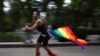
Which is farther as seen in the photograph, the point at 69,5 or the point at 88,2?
the point at 69,5

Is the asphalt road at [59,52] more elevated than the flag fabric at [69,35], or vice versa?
the flag fabric at [69,35]

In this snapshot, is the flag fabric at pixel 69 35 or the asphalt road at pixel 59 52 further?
the asphalt road at pixel 59 52

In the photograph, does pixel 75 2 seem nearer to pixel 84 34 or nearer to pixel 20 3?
pixel 84 34

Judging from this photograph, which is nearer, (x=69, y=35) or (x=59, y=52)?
(x=69, y=35)

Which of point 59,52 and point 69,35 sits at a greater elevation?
point 69,35

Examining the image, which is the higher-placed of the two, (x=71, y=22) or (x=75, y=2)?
(x=75, y=2)

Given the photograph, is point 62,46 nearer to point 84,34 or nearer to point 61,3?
Result: point 84,34

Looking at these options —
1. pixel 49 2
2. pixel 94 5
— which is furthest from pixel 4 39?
pixel 94 5

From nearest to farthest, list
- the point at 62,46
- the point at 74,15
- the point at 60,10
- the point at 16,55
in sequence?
the point at 16,55, the point at 62,46, the point at 74,15, the point at 60,10

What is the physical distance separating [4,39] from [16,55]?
8.52 metres

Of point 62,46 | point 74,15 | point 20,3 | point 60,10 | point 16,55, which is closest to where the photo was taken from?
point 16,55

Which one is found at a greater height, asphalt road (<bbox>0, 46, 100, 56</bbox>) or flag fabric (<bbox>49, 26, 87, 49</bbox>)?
flag fabric (<bbox>49, 26, 87, 49</bbox>)

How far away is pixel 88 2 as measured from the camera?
21359mm

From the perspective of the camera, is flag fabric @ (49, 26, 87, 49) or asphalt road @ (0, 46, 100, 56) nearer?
flag fabric @ (49, 26, 87, 49)
